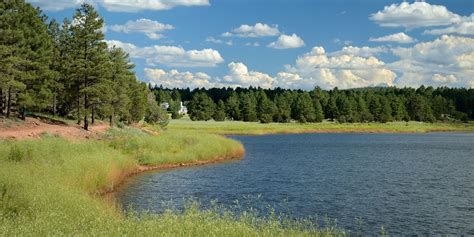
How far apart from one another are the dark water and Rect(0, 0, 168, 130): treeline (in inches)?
793

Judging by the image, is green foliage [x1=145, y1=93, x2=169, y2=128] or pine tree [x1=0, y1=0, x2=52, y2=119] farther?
green foliage [x1=145, y1=93, x2=169, y2=128]

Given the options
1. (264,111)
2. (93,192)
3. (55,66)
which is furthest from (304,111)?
(93,192)

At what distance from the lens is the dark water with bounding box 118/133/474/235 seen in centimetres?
2857

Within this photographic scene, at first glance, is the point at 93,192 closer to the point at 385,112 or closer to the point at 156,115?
the point at 156,115

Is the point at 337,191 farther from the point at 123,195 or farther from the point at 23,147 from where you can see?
the point at 23,147

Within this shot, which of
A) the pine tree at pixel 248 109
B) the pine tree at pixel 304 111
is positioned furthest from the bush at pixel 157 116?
the pine tree at pixel 304 111

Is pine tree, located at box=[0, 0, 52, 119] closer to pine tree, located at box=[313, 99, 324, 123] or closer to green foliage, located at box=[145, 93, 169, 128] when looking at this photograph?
green foliage, located at box=[145, 93, 169, 128]

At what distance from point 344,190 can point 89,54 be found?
3950cm

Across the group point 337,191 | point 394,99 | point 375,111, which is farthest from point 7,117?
point 394,99

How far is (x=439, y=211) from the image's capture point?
101ft

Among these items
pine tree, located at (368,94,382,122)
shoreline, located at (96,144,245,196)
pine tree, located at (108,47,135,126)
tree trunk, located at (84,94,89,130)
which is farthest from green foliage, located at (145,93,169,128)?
pine tree, located at (368,94,382,122)

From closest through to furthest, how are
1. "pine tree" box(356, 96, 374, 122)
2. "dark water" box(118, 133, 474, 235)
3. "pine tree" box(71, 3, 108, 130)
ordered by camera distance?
"dark water" box(118, 133, 474, 235) → "pine tree" box(71, 3, 108, 130) → "pine tree" box(356, 96, 374, 122)

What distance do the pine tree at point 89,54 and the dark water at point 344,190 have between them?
2081 centimetres

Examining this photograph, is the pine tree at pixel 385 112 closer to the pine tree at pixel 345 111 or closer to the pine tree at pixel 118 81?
the pine tree at pixel 345 111
